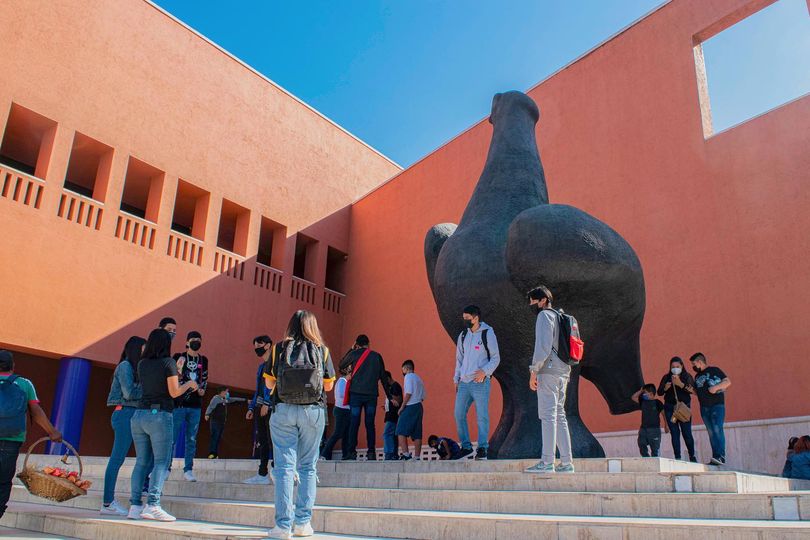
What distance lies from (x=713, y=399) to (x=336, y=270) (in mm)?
13115

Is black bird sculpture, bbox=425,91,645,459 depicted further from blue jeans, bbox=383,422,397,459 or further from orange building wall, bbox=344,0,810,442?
orange building wall, bbox=344,0,810,442

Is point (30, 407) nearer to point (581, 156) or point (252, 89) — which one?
point (581, 156)

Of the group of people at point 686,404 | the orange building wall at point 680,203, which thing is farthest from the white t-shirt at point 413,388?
the orange building wall at point 680,203

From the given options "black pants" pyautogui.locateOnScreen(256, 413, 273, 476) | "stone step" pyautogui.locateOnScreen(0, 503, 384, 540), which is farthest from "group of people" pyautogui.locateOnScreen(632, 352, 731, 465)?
"stone step" pyautogui.locateOnScreen(0, 503, 384, 540)

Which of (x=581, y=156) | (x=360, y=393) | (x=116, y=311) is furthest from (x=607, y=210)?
(x=116, y=311)

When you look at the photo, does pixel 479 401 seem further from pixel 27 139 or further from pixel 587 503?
pixel 27 139

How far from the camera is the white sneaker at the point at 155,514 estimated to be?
4.23 meters

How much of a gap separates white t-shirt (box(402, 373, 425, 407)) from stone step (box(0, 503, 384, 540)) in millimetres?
3475

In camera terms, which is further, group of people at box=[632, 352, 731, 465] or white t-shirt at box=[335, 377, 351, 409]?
white t-shirt at box=[335, 377, 351, 409]

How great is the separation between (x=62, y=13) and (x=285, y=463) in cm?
1229

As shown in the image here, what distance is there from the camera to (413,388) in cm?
755

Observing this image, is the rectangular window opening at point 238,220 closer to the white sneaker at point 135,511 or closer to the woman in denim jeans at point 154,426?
the woman in denim jeans at point 154,426

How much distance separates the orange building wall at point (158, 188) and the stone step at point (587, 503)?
860cm

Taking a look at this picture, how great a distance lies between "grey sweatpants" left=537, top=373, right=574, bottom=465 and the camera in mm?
4418
